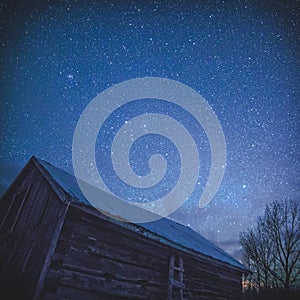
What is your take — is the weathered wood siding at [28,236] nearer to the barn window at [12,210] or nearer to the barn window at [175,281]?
the barn window at [12,210]

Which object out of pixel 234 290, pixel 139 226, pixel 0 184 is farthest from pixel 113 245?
pixel 0 184

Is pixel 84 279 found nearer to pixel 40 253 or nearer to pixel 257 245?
pixel 40 253

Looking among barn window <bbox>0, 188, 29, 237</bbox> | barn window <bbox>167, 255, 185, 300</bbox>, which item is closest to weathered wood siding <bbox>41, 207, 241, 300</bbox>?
barn window <bbox>167, 255, 185, 300</bbox>

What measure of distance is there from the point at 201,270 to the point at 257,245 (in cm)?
2397

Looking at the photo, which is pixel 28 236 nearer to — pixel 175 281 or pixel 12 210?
pixel 12 210

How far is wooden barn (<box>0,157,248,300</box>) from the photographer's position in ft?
18.1

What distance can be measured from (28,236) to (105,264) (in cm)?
245

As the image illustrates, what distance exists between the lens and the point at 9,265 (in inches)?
257

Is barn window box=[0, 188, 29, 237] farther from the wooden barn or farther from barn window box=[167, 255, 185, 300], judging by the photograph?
barn window box=[167, 255, 185, 300]

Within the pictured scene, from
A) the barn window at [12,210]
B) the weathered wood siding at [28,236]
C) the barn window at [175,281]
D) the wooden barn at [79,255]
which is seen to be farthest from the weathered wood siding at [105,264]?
the barn window at [12,210]

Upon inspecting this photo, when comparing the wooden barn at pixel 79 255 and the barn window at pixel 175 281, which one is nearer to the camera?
the wooden barn at pixel 79 255

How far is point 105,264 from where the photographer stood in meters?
6.37

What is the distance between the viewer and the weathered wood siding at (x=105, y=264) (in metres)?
5.55

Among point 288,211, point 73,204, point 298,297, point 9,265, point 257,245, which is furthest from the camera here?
point 257,245
